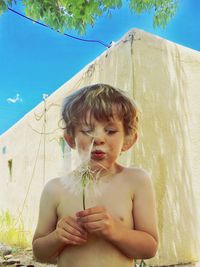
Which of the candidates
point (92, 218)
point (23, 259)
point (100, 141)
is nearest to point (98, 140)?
point (100, 141)

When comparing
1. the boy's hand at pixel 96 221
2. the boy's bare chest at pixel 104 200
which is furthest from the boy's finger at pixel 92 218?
the boy's bare chest at pixel 104 200

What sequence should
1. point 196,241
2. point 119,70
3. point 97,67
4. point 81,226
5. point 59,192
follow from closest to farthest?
1. point 81,226
2. point 59,192
3. point 196,241
4. point 119,70
5. point 97,67

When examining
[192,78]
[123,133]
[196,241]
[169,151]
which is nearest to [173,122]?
[169,151]

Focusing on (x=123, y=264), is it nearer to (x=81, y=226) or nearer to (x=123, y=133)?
(x=81, y=226)

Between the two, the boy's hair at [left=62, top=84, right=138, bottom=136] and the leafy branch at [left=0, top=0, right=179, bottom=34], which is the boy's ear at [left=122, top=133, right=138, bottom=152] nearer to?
the boy's hair at [left=62, top=84, right=138, bottom=136]

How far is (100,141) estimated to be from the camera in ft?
3.50

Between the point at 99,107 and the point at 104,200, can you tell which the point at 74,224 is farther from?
the point at 99,107

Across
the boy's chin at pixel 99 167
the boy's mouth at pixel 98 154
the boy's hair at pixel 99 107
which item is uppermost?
the boy's hair at pixel 99 107

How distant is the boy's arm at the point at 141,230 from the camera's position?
101cm

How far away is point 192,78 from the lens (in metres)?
5.07

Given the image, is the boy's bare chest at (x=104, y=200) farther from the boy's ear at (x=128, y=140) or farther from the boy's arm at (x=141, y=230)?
the boy's ear at (x=128, y=140)

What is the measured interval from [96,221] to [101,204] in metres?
0.15

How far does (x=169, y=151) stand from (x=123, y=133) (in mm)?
3658

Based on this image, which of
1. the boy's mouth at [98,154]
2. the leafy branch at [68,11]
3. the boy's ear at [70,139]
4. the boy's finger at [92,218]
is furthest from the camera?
the leafy branch at [68,11]
